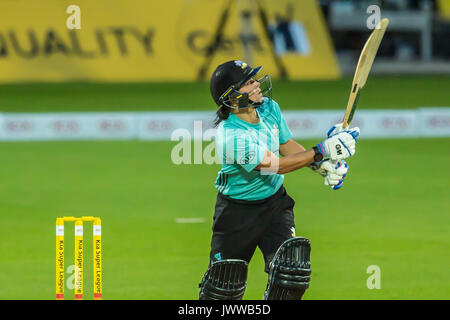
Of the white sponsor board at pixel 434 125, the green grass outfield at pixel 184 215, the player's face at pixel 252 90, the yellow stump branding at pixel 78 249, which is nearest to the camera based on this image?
the yellow stump branding at pixel 78 249

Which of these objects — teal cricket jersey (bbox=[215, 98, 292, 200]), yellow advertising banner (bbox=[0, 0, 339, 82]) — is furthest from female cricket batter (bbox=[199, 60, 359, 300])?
yellow advertising banner (bbox=[0, 0, 339, 82])

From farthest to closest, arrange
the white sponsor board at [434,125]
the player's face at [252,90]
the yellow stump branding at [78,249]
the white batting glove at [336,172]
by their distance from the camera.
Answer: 1. the white sponsor board at [434,125]
2. the white batting glove at [336,172]
3. the player's face at [252,90]
4. the yellow stump branding at [78,249]

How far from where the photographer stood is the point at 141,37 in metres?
23.9

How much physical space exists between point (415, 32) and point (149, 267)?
85.3 ft

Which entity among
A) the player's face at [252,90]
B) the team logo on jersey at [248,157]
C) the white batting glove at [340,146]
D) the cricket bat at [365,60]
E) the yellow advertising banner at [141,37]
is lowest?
the team logo on jersey at [248,157]

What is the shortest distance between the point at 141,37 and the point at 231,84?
18077 mm

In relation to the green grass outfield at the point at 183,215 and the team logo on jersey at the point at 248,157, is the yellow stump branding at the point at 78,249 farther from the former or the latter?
the green grass outfield at the point at 183,215

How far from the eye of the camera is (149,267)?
8172 millimetres

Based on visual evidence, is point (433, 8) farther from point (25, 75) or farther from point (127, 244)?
point (127, 244)

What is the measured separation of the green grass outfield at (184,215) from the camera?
→ 766 centimetres

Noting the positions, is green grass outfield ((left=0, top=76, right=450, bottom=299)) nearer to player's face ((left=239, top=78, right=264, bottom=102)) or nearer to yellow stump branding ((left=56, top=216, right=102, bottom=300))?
yellow stump branding ((left=56, top=216, right=102, bottom=300))

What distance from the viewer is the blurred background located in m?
8.27

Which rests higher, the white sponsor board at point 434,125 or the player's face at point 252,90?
the white sponsor board at point 434,125

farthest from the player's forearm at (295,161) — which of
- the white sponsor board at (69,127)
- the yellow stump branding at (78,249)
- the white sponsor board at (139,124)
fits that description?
the white sponsor board at (69,127)
